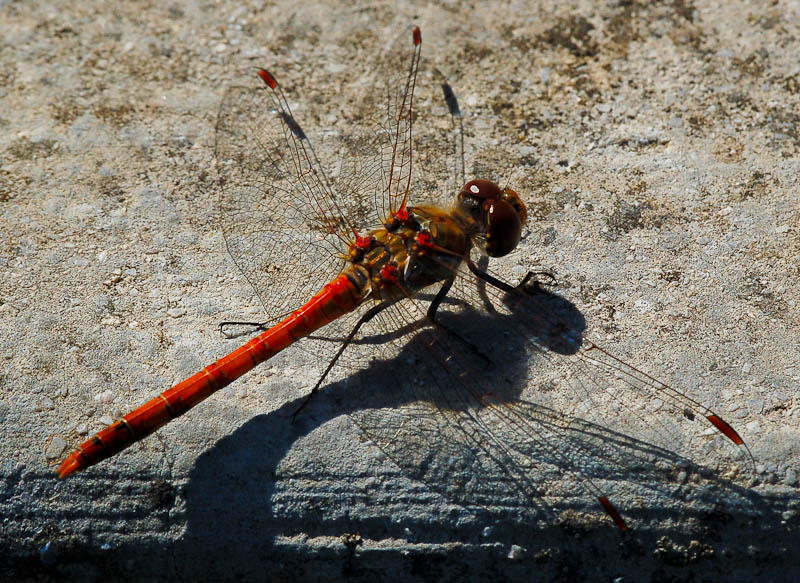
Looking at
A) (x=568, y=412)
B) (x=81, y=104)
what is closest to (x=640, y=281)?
(x=568, y=412)

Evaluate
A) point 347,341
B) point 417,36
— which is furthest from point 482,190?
point 417,36

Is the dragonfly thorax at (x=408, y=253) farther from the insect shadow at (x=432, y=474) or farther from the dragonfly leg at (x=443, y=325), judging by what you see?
the insect shadow at (x=432, y=474)

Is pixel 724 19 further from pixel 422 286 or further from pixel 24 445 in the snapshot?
pixel 24 445

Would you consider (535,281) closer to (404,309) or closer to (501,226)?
(501,226)

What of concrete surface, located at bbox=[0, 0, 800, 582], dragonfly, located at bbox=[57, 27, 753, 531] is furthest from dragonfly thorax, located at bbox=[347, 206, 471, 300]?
concrete surface, located at bbox=[0, 0, 800, 582]

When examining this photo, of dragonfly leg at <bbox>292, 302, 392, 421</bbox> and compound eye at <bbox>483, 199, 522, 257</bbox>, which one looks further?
compound eye at <bbox>483, 199, 522, 257</bbox>

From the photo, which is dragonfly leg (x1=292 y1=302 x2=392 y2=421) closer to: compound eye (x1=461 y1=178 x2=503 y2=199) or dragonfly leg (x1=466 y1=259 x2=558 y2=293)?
dragonfly leg (x1=466 y1=259 x2=558 y2=293)

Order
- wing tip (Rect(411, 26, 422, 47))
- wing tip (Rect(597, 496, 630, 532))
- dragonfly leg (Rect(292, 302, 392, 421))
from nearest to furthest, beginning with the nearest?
wing tip (Rect(597, 496, 630, 532)), dragonfly leg (Rect(292, 302, 392, 421)), wing tip (Rect(411, 26, 422, 47))
